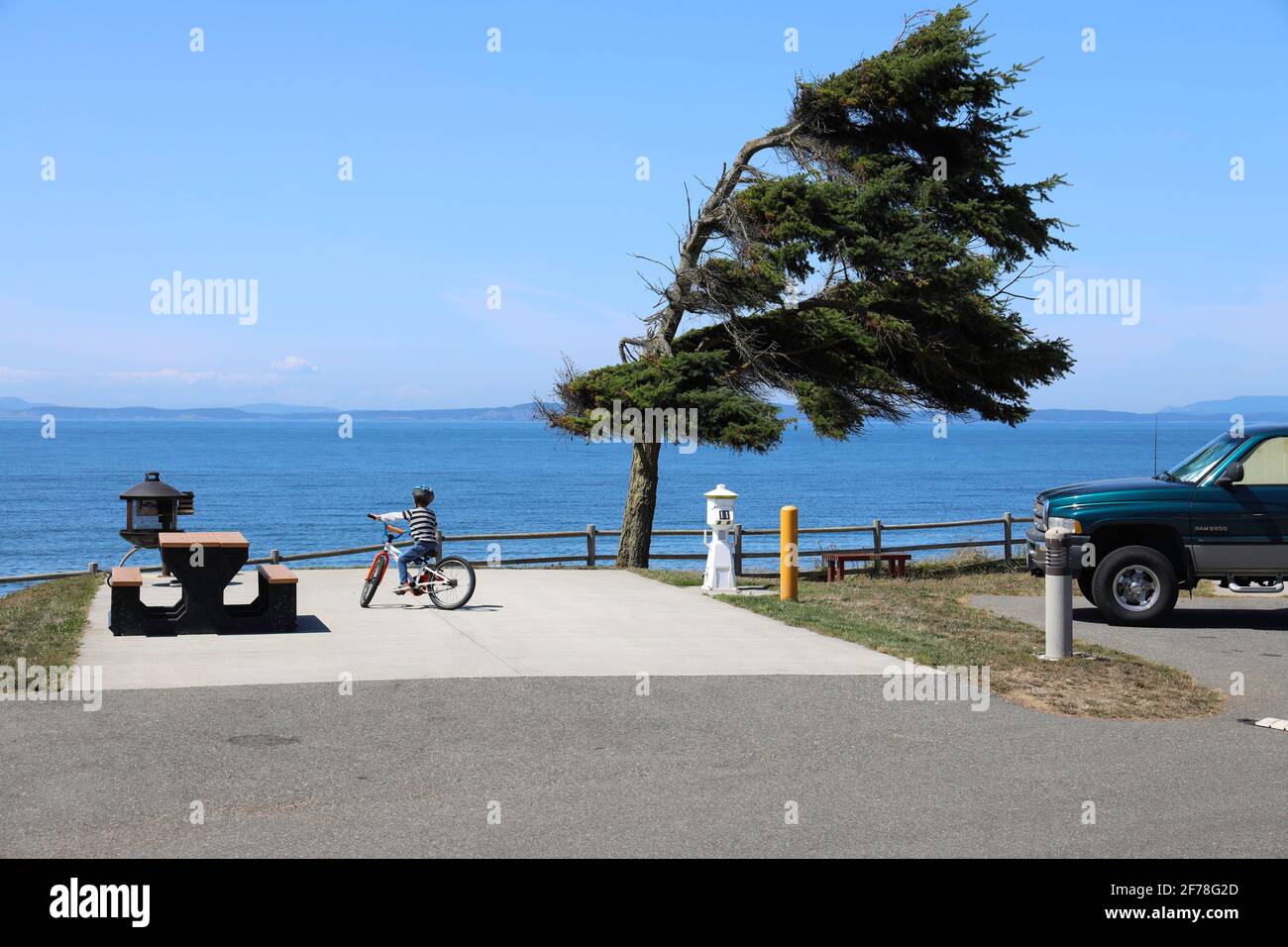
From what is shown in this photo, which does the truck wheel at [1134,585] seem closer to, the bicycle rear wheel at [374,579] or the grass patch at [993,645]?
the grass patch at [993,645]

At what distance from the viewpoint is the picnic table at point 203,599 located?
12.3m

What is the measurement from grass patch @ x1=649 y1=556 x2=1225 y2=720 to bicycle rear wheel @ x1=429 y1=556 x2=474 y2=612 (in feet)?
11.0

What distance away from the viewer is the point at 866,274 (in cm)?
2156

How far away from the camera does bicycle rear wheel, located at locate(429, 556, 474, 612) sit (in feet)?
47.9

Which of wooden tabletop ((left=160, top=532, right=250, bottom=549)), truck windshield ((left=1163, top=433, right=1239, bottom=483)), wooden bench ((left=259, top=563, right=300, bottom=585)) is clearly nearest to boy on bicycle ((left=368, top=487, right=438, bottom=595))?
wooden bench ((left=259, top=563, right=300, bottom=585))

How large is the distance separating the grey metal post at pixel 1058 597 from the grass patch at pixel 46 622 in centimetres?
842

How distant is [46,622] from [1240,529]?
12930 millimetres

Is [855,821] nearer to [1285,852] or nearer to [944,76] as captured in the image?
[1285,852]

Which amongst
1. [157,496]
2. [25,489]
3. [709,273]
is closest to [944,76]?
[709,273]

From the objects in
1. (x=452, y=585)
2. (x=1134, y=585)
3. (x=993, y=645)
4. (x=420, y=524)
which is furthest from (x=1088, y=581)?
(x=420, y=524)

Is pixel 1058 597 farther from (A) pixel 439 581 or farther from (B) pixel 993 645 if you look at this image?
(A) pixel 439 581

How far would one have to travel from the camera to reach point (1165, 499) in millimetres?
14453

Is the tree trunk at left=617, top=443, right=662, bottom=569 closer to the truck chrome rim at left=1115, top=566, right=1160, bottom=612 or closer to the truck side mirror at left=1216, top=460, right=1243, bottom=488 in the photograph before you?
the truck chrome rim at left=1115, top=566, right=1160, bottom=612
